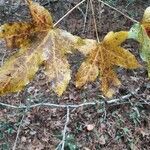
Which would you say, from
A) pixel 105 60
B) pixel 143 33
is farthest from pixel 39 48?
pixel 143 33

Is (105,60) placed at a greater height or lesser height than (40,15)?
lesser

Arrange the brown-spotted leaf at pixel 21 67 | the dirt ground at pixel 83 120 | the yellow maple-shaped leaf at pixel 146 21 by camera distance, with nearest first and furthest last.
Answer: the brown-spotted leaf at pixel 21 67
the yellow maple-shaped leaf at pixel 146 21
the dirt ground at pixel 83 120

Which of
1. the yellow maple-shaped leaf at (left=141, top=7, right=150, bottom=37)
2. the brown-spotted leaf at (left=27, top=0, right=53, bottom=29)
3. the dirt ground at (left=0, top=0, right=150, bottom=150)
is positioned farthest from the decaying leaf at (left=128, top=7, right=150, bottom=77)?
the dirt ground at (left=0, top=0, right=150, bottom=150)

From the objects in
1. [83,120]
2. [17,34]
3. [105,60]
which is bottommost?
[83,120]

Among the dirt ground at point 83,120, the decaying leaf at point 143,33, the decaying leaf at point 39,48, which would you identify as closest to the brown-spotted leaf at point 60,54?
the decaying leaf at point 39,48

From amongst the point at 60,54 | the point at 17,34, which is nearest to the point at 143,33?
the point at 60,54

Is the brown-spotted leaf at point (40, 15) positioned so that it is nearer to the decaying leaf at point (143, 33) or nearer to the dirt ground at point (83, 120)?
the decaying leaf at point (143, 33)

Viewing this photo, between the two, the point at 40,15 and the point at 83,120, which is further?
the point at 83,120

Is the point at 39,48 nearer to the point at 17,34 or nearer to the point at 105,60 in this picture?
the point at 17,34

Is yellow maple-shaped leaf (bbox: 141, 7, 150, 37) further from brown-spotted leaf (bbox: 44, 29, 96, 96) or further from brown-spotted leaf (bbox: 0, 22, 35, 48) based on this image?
brown-spotted leaf (bbox: 0, 22, 35, 48)

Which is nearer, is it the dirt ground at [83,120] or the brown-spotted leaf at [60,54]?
the brown-spotted leaf at [60,54]
